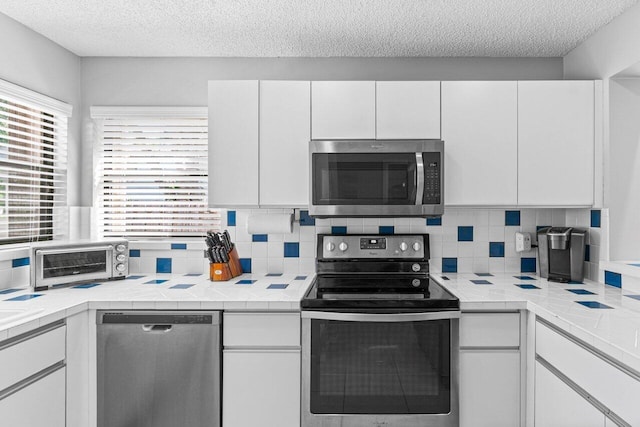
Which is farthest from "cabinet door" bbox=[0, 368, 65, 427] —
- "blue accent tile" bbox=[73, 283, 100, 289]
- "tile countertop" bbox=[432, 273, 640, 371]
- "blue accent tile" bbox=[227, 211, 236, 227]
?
"tile countertop" bbox=[432, 273, 640, 371]

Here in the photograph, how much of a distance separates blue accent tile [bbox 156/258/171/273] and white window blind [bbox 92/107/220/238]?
0.54 ft

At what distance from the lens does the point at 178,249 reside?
2672 millimetres

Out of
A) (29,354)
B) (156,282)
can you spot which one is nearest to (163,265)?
(156,282)


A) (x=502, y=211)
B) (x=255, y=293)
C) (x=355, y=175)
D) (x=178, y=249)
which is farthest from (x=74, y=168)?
(x=502, y=211)

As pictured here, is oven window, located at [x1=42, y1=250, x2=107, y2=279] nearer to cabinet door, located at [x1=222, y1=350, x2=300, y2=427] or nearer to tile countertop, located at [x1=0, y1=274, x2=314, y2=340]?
tile countertop, located at [x1=0, y1=274, x2=314, y2=340]

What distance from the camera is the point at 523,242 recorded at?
2.54 meters

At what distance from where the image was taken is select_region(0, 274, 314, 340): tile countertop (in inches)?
69.1

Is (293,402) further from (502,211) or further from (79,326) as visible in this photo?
(502,211)

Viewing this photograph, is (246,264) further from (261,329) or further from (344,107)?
(344,107)

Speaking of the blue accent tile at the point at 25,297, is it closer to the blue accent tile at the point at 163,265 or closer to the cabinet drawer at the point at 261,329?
the blue accent tile at the point at 163,265

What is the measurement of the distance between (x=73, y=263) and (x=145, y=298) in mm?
575

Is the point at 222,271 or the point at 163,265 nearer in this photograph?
the point at 222,271

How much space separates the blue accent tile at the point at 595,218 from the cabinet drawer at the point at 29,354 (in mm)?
2771

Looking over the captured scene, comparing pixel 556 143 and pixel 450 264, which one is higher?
pixel 556 143
